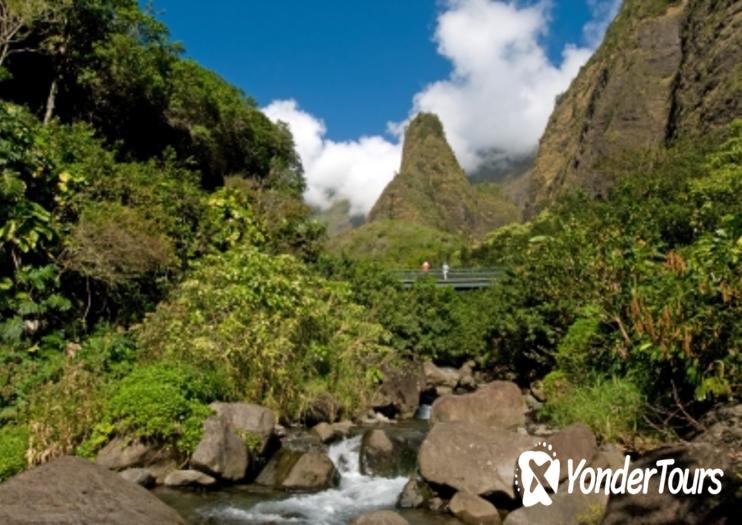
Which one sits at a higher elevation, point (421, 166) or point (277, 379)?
point (421, 166)

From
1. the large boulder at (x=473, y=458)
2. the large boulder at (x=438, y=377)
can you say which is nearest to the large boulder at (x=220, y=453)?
the large boulder at (x=473, y=458)

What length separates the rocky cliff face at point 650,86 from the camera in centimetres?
5225

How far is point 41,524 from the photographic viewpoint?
612cm

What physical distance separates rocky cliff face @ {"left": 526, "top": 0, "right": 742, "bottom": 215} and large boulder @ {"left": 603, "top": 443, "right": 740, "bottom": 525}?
142 ft

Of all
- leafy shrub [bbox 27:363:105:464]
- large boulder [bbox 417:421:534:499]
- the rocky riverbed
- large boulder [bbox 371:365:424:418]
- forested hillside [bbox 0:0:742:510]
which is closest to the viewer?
the rocky riverbed

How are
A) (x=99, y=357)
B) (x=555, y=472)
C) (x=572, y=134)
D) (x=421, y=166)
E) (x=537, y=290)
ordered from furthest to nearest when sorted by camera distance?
1. (x=421, y=166)
2. (x=572, y=134)
3. (x=537, y=290)
4. (x=99, y=357)
5. (x=555, y=472)

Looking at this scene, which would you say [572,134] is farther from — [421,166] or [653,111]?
[421,166]

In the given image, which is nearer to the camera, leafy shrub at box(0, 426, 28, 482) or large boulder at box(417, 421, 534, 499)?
leafy shrub at box(0, 426, 28, 482)

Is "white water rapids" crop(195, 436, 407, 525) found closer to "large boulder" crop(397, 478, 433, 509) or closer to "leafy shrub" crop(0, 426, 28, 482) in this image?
"large boulder" crop(397, 478, 433, 509)

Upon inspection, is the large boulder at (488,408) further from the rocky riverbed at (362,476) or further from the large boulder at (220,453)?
the large boulder at (220,453)

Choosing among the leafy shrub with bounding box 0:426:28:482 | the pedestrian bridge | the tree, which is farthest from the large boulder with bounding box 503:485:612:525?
the pedestrian bridge

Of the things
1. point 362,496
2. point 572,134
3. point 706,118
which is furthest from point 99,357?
point 572,134

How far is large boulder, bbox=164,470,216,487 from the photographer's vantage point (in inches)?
433

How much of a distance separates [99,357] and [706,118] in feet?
166
